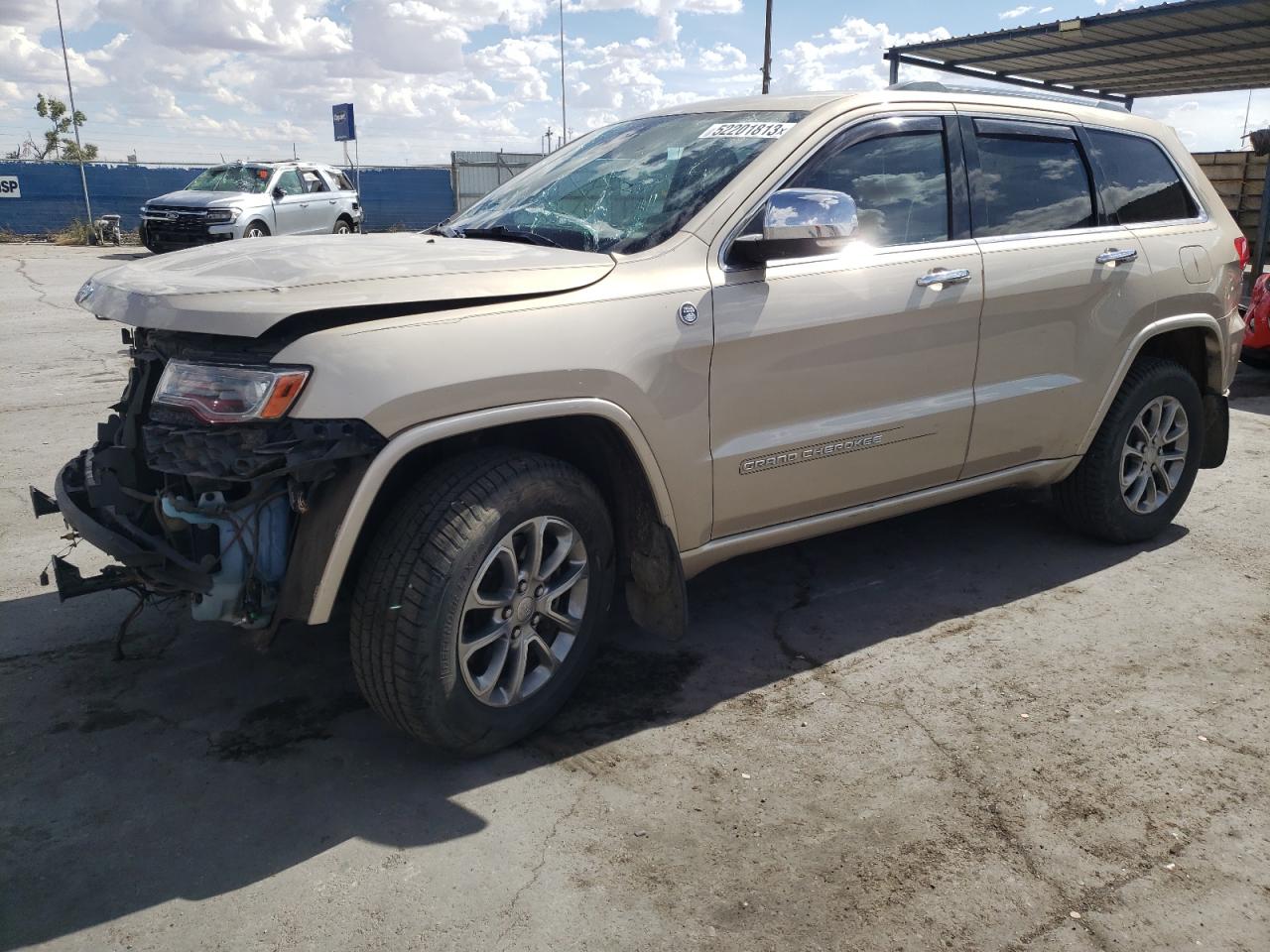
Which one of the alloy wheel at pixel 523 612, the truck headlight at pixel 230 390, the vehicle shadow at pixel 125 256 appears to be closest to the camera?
the truck headlight at pixel 230 390

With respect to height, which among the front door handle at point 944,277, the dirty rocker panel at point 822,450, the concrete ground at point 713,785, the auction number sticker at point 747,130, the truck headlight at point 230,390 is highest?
the auction number sticker at point 747,130

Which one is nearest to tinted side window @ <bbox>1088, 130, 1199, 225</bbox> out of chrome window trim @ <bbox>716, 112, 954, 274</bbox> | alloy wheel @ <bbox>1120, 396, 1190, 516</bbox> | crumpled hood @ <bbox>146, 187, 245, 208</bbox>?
alloy wheel @ <bbox>1120, 396, 1190, 516</bbox>

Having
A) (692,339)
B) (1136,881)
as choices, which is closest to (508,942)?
(1136,881)

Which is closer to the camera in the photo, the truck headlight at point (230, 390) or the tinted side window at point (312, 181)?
the truck headlight at point (230, 390)

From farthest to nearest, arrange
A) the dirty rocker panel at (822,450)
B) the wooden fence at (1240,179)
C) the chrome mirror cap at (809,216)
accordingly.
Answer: the wooden fence at (1240,179)
the dirty rocker panel at (822,450)
the chrome mirror cap at (809,216)

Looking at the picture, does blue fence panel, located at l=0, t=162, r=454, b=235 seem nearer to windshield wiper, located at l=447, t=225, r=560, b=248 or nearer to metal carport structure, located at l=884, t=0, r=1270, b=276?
metal carport structure, located at l=884, t=0, r=1270, b=276

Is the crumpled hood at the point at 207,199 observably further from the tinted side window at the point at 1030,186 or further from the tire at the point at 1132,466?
the tire at the point at 1132,466

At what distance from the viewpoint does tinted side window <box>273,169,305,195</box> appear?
21.1 meters

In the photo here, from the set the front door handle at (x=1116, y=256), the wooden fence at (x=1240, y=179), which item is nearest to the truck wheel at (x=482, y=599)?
the front door handle at (x=1116, y=256)

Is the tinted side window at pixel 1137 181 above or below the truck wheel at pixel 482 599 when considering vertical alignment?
above

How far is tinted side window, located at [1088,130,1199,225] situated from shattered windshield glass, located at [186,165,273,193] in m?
18.8

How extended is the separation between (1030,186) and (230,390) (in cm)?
329

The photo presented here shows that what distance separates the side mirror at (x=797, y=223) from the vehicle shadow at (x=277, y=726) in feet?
4.85

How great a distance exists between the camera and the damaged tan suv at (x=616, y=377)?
2.81m
